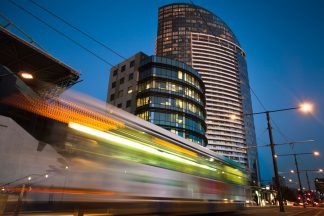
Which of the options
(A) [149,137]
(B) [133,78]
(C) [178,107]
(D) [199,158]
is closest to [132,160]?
(A) [149,137]

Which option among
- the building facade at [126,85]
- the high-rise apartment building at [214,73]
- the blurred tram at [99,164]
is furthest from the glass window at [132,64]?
the high-rise apartment building at [214,73]

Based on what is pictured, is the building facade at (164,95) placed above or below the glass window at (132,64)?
below

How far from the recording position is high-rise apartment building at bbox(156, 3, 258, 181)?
122m

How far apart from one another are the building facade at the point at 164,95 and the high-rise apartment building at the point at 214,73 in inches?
2729

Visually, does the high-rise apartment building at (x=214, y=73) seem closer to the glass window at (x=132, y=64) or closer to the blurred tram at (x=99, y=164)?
the glass window at (x=132, y=64)

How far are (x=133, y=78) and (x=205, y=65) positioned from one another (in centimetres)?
7835

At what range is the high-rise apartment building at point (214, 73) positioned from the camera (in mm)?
122438

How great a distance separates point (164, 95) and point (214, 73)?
83.4 m

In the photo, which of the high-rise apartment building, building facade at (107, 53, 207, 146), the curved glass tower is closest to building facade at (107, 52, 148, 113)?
building facade at (107, 53, 207, 146)

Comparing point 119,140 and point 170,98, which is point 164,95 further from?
point 119,140

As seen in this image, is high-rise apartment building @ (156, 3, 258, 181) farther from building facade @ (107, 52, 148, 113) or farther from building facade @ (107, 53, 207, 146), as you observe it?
building facade @ (107, 53, 207, 146)

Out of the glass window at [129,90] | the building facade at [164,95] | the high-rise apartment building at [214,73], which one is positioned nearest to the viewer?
the building facade at [164,95]

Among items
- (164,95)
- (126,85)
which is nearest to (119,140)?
(164,95)

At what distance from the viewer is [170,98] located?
162 ft
